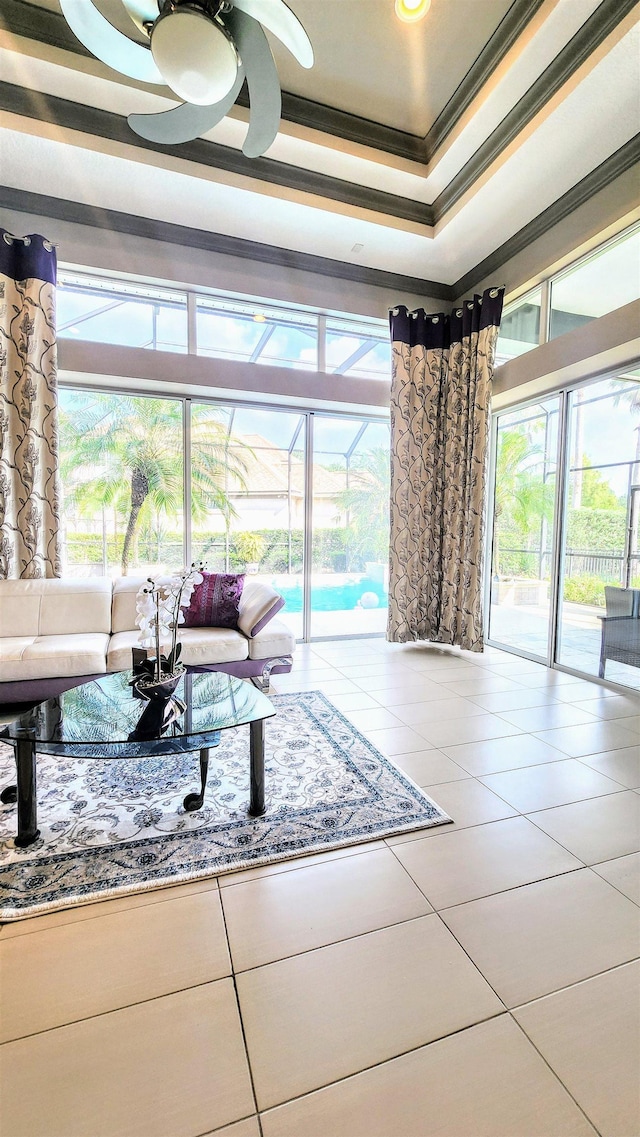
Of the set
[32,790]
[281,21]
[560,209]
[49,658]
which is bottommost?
[32,790]

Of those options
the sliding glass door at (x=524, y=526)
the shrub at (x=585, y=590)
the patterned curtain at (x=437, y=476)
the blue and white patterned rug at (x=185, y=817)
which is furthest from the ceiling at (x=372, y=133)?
the blue and white patterned rug at (x=185, y=817)

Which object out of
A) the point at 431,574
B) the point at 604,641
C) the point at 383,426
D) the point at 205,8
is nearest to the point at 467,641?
the point at 431,574

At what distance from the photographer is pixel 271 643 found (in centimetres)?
357

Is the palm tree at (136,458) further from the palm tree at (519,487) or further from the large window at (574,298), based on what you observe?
the large window at (574,298)

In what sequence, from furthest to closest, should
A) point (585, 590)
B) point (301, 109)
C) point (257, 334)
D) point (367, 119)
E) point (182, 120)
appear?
point (257, 334) < point (585, 590) < point (367, 119) < point (301, 109) < point (182, 120)

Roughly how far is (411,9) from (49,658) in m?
4.16

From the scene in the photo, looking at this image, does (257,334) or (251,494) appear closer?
(257,334)

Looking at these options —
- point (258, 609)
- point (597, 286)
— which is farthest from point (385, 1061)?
point (597, 286)

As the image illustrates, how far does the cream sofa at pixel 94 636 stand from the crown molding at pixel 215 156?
299 centimetres

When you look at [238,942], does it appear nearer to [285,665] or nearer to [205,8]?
[285,665]

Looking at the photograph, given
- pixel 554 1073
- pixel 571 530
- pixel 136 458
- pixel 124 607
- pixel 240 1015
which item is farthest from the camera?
pixel 136 458

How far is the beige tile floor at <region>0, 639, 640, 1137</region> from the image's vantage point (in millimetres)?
1020

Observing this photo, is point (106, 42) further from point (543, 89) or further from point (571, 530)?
point (571, 530)

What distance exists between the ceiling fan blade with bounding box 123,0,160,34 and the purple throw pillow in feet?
9.64
